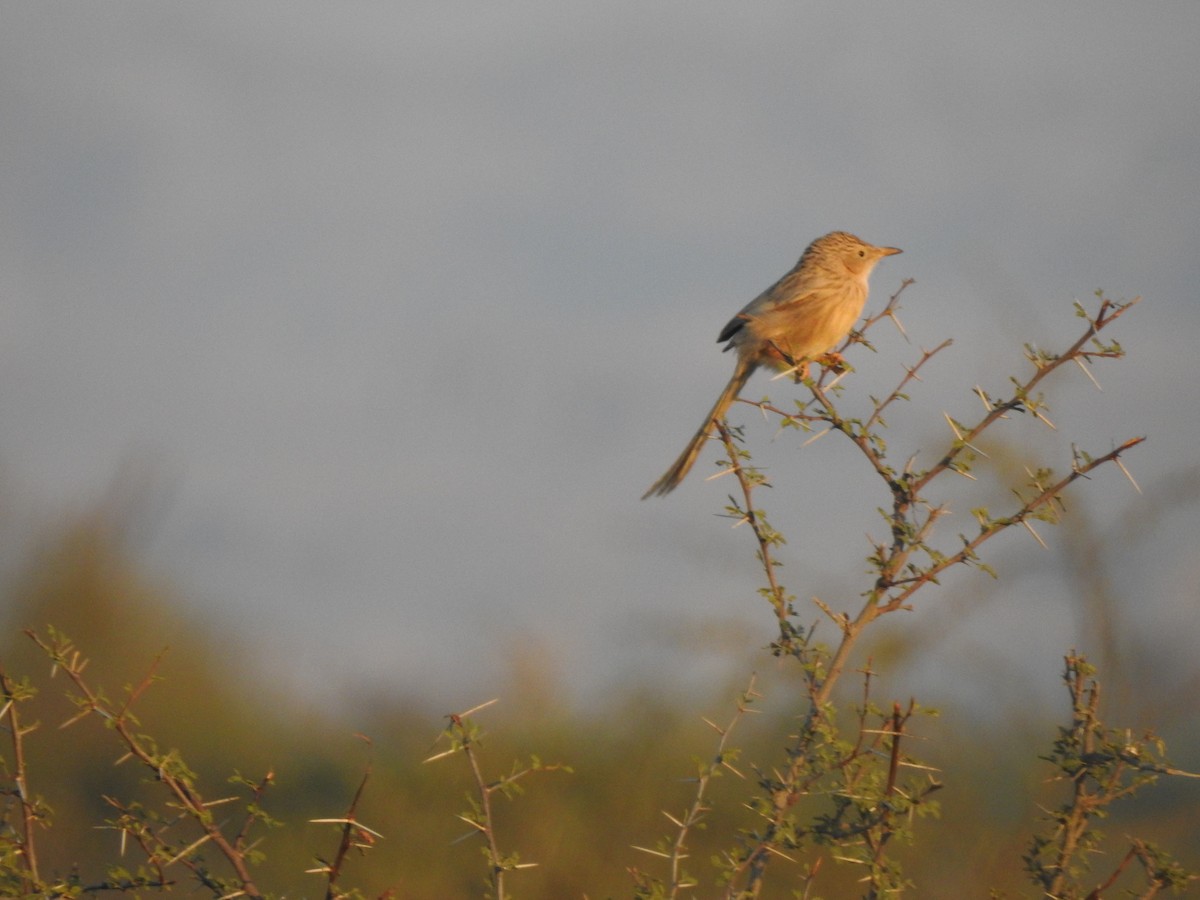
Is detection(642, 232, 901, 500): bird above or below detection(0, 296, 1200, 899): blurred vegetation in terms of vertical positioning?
above

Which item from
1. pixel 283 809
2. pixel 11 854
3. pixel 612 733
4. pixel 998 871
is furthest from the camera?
pixel 283 809

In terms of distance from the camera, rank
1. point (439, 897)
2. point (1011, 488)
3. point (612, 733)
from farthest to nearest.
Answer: point (612, 733) < point (439, 897) < point (1011, 488)

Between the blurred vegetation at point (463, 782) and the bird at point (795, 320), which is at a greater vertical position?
the bird at point (795, 320)

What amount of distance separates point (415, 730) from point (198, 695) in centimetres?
254

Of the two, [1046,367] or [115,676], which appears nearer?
[1046,367]

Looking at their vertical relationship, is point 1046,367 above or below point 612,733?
above

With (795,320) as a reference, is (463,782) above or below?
below

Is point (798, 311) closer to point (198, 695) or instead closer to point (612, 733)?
point (612, 733)

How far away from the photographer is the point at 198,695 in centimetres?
753

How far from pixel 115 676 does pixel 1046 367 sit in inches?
237

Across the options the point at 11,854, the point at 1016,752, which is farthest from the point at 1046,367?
the point at 11,854

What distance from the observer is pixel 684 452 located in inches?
206

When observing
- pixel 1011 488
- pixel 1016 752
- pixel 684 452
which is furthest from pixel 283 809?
pixel 1011 488

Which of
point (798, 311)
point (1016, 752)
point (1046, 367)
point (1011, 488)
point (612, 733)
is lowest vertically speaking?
point (612, 733)
